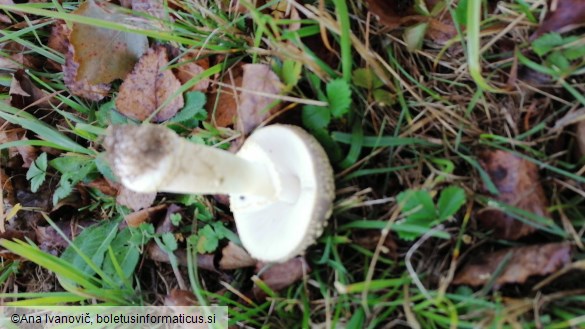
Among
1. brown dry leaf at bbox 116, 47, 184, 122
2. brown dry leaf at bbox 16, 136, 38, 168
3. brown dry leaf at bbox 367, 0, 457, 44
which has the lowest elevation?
brown dry leaf at bbox 16, 136, 38, 168

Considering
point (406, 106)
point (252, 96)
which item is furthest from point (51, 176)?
point (406, 106)

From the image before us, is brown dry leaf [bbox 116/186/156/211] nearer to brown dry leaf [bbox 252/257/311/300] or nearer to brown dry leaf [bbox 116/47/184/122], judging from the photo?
brown dry leaf [bbox 116/47/184/122]

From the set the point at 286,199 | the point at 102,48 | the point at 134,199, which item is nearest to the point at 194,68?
the point at 102,48

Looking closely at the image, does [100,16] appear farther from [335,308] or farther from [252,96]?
[335,308]

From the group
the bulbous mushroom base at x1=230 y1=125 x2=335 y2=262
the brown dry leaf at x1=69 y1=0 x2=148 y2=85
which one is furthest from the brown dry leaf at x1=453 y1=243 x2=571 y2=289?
the brown dry leaf at x1=69 y1=0 x2=148 y2=85

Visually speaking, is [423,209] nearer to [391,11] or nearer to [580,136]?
[580,136]

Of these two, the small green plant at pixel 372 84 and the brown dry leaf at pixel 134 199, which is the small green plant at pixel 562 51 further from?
the brown dry leaf at pixel 134 199

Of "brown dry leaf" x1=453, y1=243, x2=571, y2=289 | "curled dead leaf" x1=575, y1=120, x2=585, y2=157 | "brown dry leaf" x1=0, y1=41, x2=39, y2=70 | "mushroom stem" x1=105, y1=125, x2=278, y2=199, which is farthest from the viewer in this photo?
"brown dry leaf" x1=0, y1=41, x2=39, y2=70
